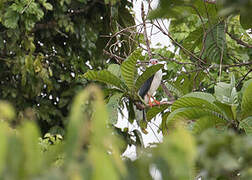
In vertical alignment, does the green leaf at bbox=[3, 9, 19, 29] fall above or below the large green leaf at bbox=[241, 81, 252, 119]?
above

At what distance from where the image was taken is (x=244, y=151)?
55 cm

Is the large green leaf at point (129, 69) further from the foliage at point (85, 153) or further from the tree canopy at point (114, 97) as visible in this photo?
the foliage at point (85, 153)

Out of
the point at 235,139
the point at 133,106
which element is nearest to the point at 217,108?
the point at 133,106

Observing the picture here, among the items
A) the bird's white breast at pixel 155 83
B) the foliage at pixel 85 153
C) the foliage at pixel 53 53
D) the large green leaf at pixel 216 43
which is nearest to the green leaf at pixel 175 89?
the large green leaf at pixel 216 43

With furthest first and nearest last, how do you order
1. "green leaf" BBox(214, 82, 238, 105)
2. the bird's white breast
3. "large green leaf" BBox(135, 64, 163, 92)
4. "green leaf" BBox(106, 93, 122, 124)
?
the bird's white breast, "green leaf" BBox(106, 93, 122, 124), "large green leaf" BBox(135, 64, 163, 92), "green leaf" BBox(214, 82, 238, 105)

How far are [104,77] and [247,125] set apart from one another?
902 mm

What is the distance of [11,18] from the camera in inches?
171

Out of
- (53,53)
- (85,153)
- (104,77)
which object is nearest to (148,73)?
(104,77)

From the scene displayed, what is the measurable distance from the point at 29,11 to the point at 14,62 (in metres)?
0.62

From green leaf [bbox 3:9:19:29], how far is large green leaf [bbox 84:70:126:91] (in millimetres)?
1863

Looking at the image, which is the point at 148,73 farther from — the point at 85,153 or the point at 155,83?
the point at 85,153

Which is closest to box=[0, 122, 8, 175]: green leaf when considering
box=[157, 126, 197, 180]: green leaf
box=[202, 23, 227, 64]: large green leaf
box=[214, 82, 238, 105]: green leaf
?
box=[157, 126, 197, 180]: green leaf

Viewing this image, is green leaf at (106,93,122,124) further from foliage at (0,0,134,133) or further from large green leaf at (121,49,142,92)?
foliage at (0,0,134,133)

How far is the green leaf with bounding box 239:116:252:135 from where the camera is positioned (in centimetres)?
198
